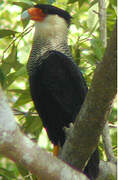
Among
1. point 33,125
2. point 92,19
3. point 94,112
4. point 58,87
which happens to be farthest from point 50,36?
point 94,112

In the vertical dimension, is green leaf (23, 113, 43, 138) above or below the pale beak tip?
below

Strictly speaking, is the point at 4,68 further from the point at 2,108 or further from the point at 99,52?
the point at 2,108

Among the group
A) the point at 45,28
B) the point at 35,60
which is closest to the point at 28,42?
the point at 45,28

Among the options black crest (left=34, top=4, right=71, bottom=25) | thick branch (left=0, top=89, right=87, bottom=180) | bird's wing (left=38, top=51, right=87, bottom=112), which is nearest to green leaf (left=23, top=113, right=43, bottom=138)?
bird's wing (left=38, top=51, right=87, bottom=112)

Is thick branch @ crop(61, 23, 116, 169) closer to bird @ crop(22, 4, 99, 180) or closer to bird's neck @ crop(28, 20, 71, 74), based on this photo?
bird @ crop(22, 4, 99, 180)

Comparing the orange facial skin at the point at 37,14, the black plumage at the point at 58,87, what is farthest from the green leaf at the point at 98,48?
the orange facial skin at the point at 37,14

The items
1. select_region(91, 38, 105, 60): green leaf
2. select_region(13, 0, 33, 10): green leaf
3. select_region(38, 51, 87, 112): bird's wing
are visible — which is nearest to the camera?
select_region(91, 38, 105, 60): green leaf

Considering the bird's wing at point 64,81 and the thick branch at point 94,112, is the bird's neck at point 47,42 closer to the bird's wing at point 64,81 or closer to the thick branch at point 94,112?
the bird's wing at point 64,81
